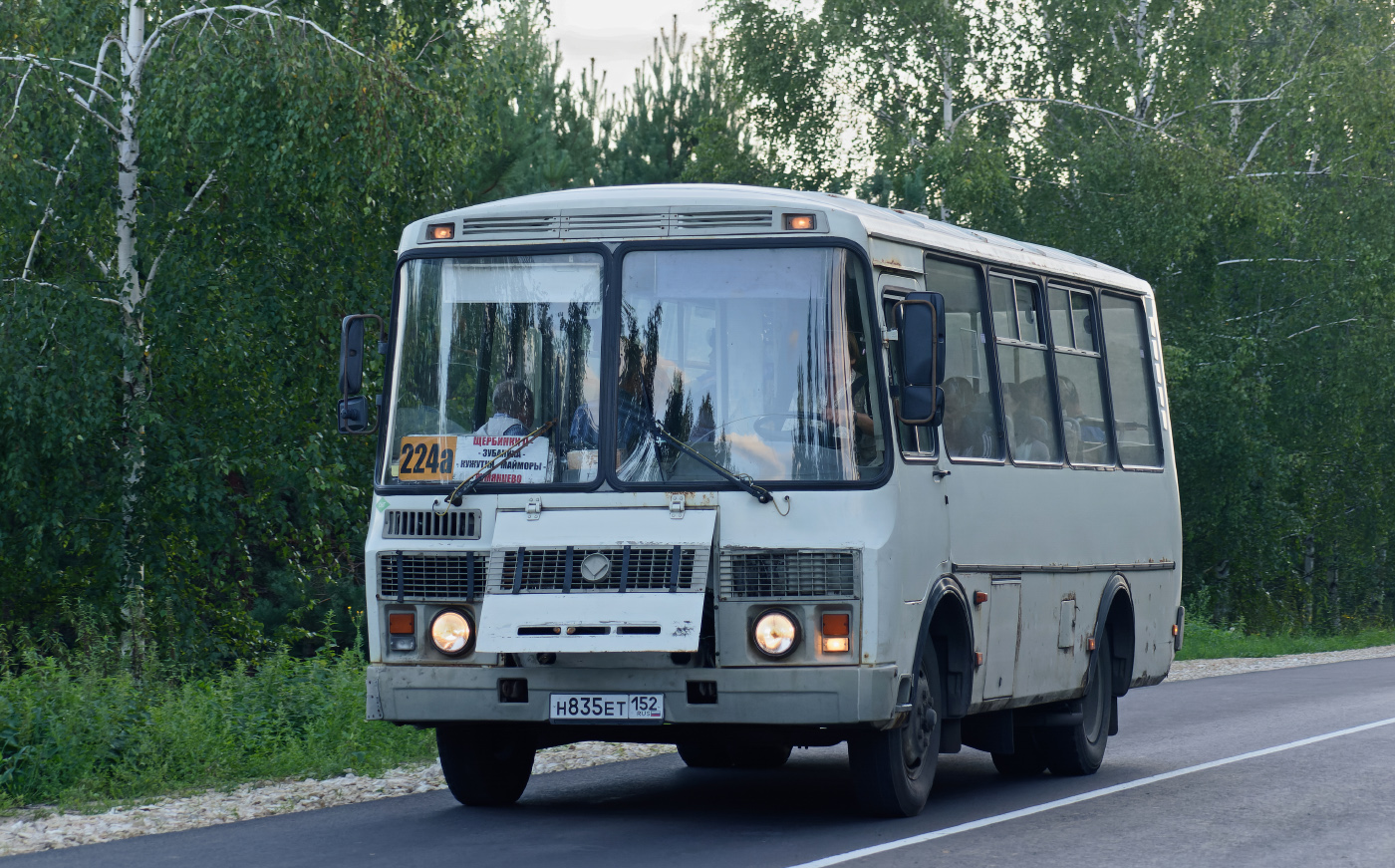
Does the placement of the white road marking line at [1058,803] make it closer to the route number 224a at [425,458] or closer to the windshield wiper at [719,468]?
the windshield wiper at [719,468]

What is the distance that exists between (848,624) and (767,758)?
4.22 metres

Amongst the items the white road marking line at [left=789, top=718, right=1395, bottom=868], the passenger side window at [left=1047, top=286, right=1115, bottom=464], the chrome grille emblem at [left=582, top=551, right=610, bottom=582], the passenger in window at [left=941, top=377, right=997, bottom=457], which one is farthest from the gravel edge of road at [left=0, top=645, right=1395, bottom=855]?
the passenger side window at [left=1047, top=286, right=1115, bottom=464]

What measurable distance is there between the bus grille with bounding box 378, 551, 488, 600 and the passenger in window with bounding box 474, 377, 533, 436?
652mm

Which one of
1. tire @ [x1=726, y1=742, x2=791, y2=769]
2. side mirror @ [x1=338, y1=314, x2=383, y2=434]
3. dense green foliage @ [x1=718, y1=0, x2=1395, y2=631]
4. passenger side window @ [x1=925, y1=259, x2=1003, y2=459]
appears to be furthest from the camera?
dense green foliage @ [x1=718, y1=0, x2=1395, y2=631]

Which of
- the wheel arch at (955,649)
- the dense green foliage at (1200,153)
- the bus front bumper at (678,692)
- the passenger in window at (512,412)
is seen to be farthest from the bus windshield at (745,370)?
the dense green foliage at (1200,153)

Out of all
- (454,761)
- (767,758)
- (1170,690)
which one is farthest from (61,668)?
(1170,690)

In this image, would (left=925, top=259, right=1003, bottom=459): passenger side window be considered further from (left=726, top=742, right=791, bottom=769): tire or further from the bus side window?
(left=726, top=742, right=791, bottom=769): tire

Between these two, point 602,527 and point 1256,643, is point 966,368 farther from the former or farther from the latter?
point 1256,643

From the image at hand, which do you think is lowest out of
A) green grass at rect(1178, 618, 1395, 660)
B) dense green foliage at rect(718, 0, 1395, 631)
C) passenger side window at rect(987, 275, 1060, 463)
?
green grass at rect(1178, 618, 1395, 660)

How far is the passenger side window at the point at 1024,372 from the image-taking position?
11266 mm

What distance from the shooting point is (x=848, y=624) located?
894cm

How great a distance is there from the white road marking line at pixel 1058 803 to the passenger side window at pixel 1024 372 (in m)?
2.01

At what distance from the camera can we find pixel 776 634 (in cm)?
893

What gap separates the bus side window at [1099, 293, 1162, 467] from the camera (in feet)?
43.3
